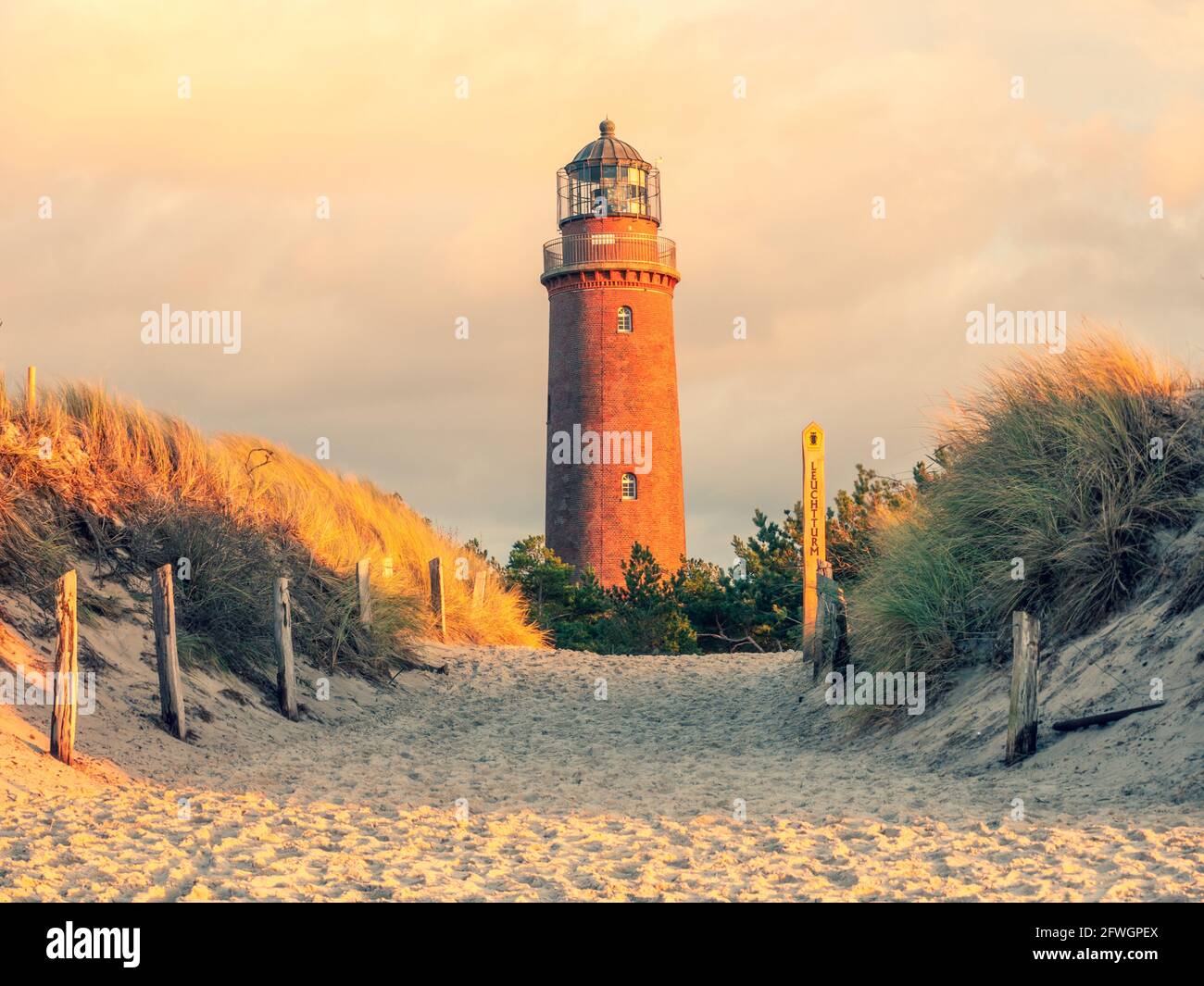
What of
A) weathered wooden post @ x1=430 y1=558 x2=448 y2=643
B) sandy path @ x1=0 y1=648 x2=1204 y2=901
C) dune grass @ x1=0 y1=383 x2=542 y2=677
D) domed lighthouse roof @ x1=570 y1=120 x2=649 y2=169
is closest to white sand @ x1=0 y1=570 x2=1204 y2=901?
sandy path @ x1=0 y1=648 x2=1204 y2=901

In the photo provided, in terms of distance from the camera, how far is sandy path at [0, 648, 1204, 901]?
6559 mm

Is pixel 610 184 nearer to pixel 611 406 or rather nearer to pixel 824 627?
pixel 611 406

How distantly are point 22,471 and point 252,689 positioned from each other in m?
3.39

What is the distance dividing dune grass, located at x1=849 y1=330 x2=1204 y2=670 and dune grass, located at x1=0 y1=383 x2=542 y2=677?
6910 millimetres

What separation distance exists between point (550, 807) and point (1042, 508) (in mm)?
5345

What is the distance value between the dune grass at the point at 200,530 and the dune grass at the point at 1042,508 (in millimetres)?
6910

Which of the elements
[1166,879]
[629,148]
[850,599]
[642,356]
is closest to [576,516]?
[642,356]

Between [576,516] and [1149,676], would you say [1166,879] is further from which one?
[576,516]

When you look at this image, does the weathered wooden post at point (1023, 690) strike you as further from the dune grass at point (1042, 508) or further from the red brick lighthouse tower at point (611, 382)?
the red brick lighthouse tower at point (611, 382)

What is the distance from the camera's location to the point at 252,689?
45.4 feet

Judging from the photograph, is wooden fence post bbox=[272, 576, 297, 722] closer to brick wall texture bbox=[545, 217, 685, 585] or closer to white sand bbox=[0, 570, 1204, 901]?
white sand bbox=[0, 570, 1204, 901]

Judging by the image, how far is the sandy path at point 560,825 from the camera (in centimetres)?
656

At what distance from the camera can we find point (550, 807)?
9.29 m
